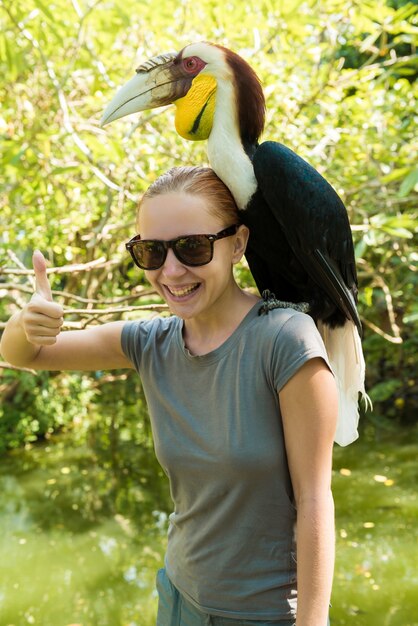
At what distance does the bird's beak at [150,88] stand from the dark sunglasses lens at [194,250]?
1.55 ft

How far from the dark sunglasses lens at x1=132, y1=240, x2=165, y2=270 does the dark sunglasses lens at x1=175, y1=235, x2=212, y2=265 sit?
0.13 ft

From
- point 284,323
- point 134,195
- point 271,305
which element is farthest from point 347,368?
point 134,195

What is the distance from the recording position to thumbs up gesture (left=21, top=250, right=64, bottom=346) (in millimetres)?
1300

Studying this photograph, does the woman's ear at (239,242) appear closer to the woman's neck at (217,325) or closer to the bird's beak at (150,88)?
the woman's neck at (217,325)

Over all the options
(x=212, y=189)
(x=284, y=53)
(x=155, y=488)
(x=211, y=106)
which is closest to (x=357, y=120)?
(x=284, y=53)

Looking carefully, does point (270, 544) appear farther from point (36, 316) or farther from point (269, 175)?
point (269, 175)

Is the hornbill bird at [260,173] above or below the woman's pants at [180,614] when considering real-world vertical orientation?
above

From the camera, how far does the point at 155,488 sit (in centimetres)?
561

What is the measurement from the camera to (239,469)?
1211 mm

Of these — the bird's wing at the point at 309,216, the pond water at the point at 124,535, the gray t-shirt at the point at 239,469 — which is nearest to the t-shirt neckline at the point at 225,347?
the gray t-shirt at the point at 239,469

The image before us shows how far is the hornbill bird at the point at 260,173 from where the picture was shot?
1602 millimetres

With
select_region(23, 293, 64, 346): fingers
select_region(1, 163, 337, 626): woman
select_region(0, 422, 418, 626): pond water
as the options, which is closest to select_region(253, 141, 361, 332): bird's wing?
select_region(1, 163, 337, 626): woman

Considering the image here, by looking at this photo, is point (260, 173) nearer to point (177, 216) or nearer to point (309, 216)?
point (309, 216)

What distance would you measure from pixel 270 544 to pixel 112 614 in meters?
2.71
